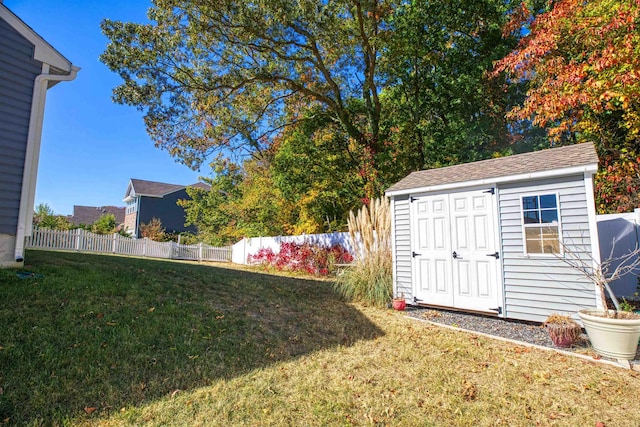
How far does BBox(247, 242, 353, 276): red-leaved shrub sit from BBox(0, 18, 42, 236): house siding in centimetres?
871

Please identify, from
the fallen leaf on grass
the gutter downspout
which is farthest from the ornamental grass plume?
the gutter downspout

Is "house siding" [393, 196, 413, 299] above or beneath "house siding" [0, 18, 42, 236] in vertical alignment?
beneath

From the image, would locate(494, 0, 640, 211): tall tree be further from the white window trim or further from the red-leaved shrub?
the red-leaved shrub

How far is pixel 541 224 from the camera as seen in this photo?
5.25 m

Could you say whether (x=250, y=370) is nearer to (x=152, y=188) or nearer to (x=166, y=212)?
(x=166, y=212)

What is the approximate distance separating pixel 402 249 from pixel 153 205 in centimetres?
2677

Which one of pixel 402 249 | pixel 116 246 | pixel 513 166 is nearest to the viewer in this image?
pixel 513 166

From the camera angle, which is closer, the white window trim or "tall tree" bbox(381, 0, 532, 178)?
the white window trim

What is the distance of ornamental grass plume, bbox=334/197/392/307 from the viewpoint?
6.82 m

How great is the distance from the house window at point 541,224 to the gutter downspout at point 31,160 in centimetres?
824

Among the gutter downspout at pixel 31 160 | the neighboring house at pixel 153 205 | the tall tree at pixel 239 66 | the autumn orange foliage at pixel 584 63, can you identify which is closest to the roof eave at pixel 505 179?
the autumn orange foliage at pixel 584 63

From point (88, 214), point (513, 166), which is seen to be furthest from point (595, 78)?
point (88, 214)

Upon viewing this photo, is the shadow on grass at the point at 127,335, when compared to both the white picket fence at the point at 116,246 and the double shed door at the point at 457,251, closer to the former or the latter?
the double shed door at the point at 457,251

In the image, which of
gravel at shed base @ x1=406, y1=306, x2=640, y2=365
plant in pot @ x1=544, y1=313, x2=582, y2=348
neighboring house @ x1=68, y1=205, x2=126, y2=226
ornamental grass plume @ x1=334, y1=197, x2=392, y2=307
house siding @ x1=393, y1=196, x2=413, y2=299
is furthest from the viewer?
neighboring house @ x1=68, y1=205, x2=126, y2=226
